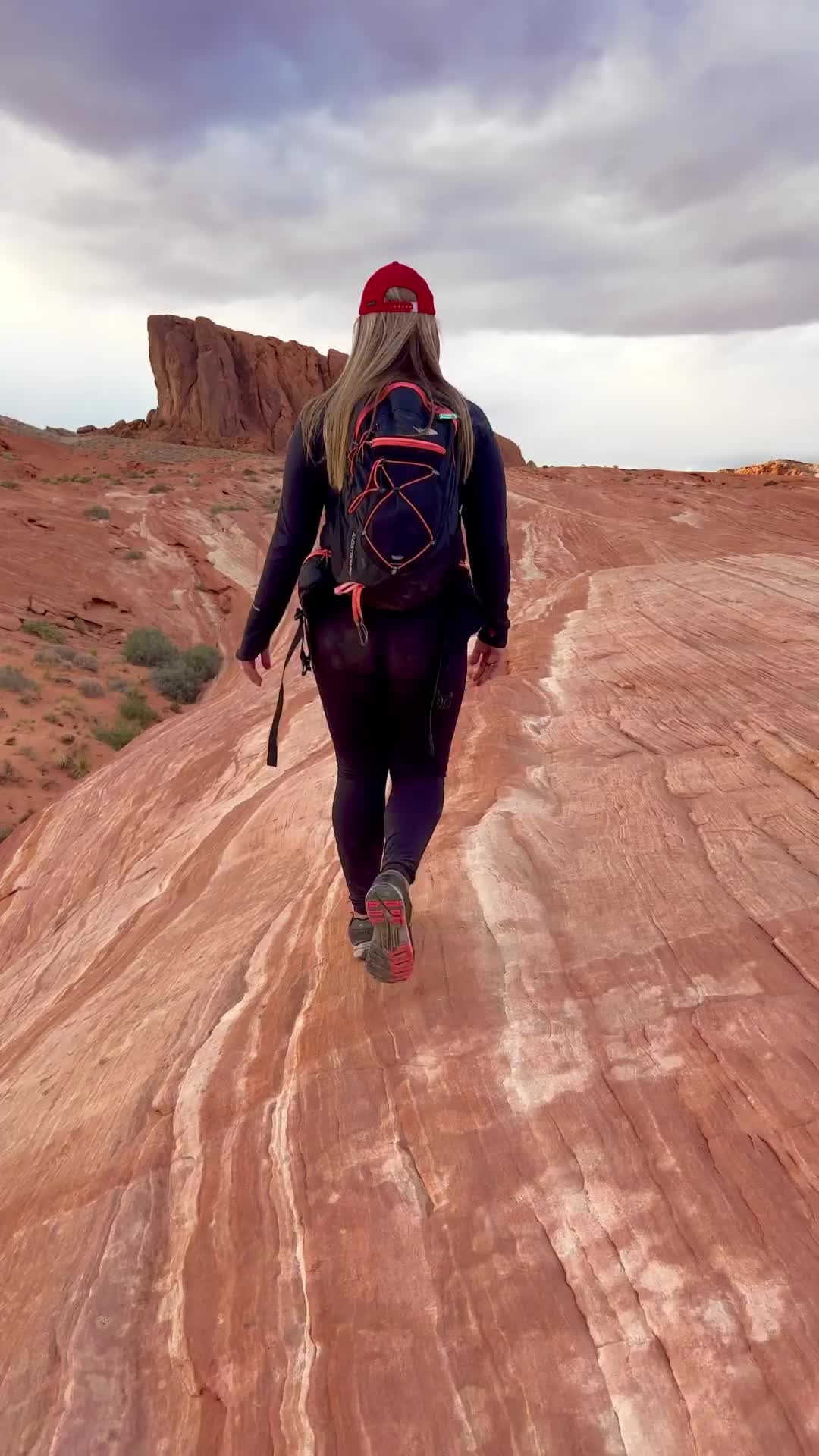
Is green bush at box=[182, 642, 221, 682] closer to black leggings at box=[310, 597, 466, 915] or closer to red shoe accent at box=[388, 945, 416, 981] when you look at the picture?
black leggings at box=[310, 597, 466, 915]

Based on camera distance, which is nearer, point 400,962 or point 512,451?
point 400,962

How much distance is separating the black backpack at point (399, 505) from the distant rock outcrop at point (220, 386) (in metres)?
59.2

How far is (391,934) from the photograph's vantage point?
2.37 metres

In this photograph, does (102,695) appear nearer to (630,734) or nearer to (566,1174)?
(630,734)

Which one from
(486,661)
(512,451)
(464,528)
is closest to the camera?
(464,528)

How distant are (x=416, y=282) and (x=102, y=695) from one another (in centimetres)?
1245

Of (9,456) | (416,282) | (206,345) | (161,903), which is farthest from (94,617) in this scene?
(206,345)

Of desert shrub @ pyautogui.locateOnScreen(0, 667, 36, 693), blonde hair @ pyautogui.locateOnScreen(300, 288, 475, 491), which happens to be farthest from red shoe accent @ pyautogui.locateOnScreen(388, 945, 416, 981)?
desert shrub @ pyautogui.locateOnScreen(0, 667, 36, 693)

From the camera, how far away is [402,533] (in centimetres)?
223

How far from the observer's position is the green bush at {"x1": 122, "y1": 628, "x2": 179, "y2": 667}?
1603 centimetres

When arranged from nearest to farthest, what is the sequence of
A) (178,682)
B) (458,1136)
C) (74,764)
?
(458,1136)
(74,764)
(178,682)

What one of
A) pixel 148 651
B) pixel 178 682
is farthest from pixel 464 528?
pixel 148 651

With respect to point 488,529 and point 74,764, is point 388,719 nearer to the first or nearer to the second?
point 488,529

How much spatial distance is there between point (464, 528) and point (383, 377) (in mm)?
482
